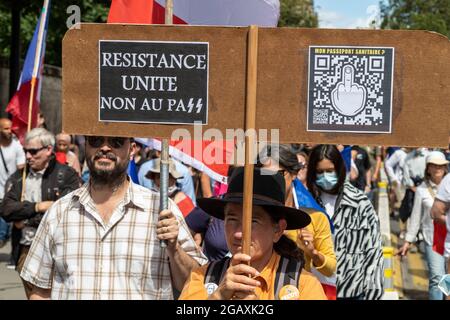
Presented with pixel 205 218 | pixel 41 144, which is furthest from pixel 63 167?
pixel 205 218

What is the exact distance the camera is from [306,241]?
528 cm

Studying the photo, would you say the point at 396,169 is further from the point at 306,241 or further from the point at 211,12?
the point at 211,12

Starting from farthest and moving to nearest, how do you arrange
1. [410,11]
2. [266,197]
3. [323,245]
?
[410,11], [323,245], [266,197]

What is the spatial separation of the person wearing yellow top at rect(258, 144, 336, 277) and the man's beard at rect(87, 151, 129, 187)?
3.09ft

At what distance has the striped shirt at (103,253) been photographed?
446cm

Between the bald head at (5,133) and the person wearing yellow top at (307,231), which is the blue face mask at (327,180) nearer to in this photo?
the person wearing yellow top at (307,231)

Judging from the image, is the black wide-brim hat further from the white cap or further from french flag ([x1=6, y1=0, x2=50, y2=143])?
the white cap

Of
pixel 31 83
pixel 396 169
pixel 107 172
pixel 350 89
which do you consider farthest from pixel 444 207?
pixel 396 169

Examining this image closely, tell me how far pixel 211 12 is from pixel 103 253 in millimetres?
A: 1507

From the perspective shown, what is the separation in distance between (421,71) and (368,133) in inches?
12.0

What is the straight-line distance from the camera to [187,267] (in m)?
4.44

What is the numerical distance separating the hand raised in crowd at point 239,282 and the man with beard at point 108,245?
927 millimetres

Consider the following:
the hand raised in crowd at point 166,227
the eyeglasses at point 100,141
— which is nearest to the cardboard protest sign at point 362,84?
the hand raised in crowd at point 166,227

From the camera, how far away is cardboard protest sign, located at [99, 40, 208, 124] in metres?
3.66
